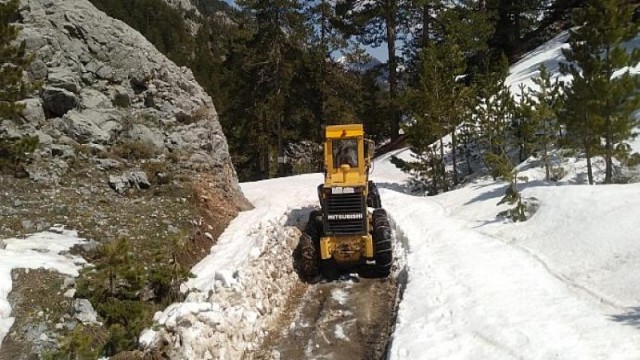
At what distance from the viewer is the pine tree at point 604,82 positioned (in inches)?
639

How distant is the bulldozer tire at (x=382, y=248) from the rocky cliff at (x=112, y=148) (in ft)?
15.5

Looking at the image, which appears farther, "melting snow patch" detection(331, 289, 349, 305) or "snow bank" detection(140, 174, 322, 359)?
"melting snow patch" detection(331, 289, 349, 305)

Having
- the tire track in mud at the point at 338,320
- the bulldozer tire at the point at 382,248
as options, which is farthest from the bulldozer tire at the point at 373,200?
the bulldozer tire at the point at 382,248

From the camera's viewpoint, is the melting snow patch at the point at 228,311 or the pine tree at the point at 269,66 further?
the pine tree at the point at 269,66

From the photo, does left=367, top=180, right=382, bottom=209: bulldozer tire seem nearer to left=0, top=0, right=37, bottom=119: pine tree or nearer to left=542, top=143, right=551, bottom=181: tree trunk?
left=542, top=143, right=551, bottom=181: tree trunk

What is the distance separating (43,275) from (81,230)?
7.72ft

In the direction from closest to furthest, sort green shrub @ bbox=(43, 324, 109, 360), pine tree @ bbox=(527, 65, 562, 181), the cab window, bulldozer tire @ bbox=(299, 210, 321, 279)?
green shrub @ bbox=(43, 324, 109, 360), bulldozer tire @ bbox=(299, 210, 321, 279), the cab window, pine tree @ bbox=(527, 65, 562, 181)

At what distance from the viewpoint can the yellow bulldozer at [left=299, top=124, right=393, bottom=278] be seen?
13.1m

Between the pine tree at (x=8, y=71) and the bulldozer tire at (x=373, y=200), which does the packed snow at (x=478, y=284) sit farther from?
the pine tree at (x=8, y=71)

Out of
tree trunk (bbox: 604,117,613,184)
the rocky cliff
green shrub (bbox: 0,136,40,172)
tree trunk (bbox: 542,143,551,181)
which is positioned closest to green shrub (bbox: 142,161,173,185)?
the rocky cliff

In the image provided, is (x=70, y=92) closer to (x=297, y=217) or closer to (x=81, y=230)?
(x=81, y=230)

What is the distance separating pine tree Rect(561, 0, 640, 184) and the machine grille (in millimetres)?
8595

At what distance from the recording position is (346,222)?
13102mm

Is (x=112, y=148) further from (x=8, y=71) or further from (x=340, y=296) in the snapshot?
(x=340, y=296)
